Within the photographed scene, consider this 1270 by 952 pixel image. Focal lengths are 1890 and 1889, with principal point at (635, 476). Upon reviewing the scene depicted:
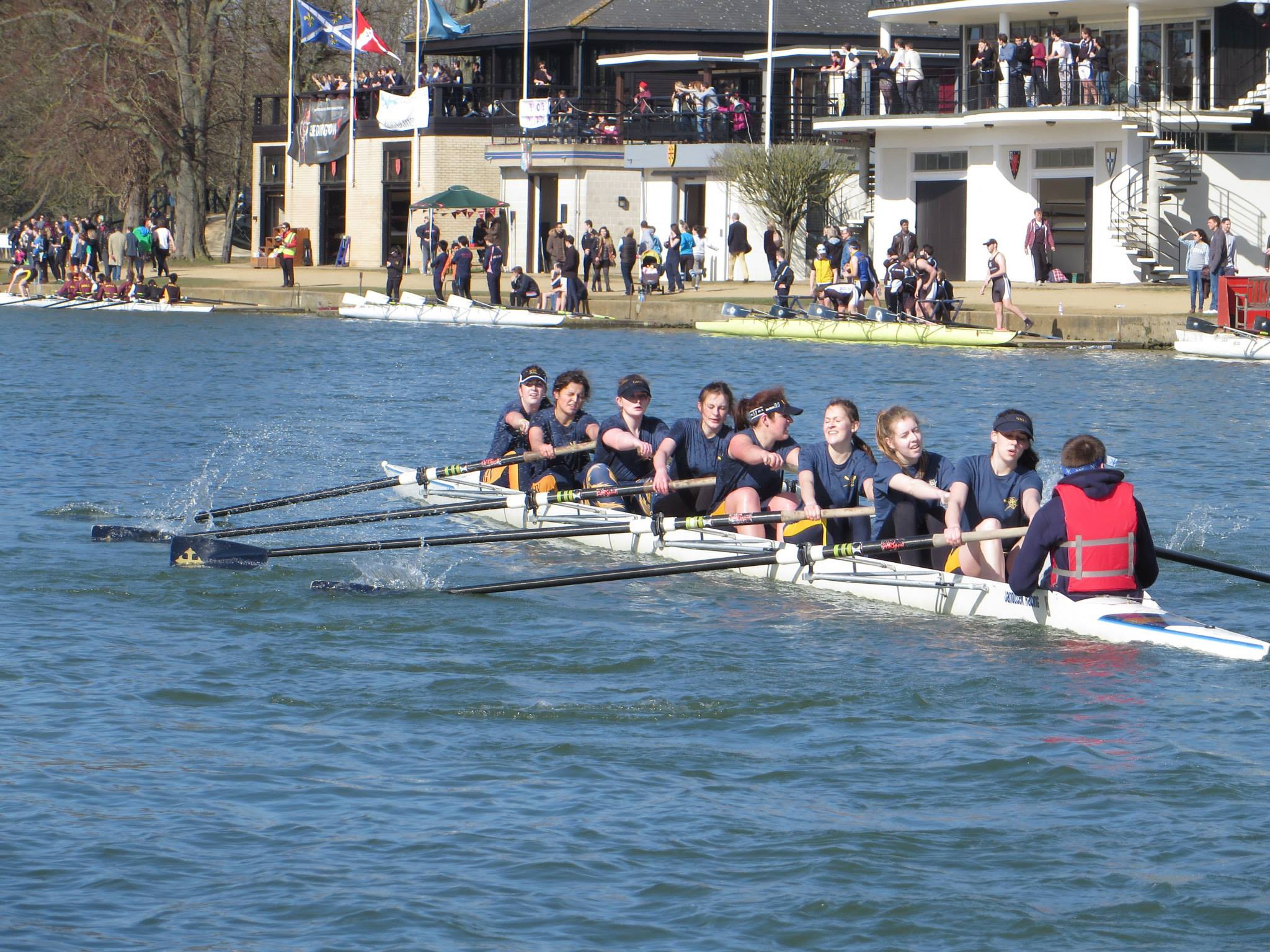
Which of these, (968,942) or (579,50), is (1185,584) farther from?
(579,50)

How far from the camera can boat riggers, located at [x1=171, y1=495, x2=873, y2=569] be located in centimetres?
1241

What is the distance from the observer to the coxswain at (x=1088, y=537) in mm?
10203

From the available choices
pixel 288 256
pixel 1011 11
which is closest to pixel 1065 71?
pixel 1011 11

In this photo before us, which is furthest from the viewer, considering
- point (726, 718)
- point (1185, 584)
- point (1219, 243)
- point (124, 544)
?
point (1219, 243)

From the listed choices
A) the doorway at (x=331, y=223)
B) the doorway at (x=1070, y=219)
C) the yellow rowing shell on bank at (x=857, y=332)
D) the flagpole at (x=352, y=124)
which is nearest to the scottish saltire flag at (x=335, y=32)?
the flagpole at (x=352, y=124)

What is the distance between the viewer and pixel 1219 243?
103 feet

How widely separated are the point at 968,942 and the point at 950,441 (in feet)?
44.4

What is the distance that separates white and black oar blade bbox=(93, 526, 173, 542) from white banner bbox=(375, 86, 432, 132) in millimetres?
35910

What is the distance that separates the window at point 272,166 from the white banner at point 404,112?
32.5ft

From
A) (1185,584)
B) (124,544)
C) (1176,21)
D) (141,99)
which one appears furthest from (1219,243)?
(141,99)

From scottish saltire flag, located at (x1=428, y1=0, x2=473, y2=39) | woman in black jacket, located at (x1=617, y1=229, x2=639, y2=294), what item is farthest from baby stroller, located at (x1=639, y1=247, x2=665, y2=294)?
scottish saltire flag, located at (x1=428, y1=0, x2=473, y2=39)

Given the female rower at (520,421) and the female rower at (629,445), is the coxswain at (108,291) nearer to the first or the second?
the female rower at (520,421)

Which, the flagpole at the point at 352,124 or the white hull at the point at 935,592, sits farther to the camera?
the flagpole at the point at 352,124

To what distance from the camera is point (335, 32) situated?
154 ft
